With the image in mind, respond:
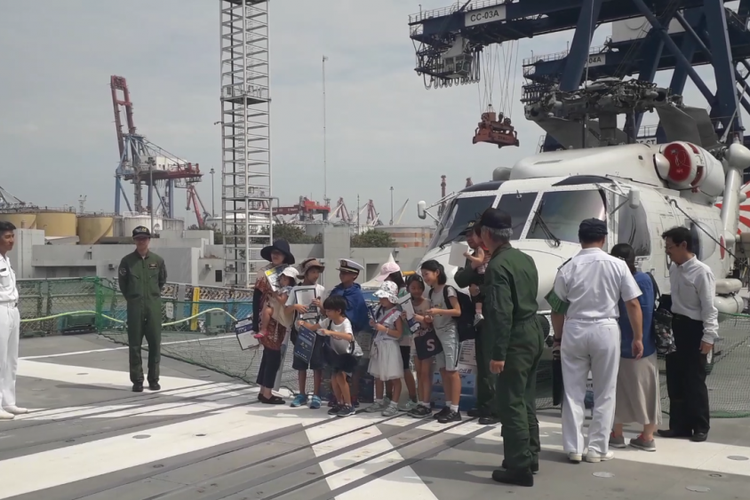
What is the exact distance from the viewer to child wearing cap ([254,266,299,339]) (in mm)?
7898

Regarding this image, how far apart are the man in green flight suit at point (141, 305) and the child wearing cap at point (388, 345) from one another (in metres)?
3.11

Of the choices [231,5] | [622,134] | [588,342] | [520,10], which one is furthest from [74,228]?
[588,342]

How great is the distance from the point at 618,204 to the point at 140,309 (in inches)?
236

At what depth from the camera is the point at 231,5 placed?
38375 mm

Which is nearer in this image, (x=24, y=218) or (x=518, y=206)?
(x=518, y=206)

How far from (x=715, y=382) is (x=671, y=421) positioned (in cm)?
338

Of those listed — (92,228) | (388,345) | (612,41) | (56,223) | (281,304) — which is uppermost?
(612,41)

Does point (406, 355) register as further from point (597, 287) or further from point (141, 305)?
point (141, 305)

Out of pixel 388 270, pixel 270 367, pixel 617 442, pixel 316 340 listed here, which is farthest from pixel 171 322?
pixel 617 442

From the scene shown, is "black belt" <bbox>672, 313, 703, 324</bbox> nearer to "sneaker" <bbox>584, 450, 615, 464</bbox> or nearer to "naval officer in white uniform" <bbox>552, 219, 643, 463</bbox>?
"naval officer in white uniform" <bbox>552, 219, 643, 463</bbox>

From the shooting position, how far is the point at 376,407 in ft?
24.9

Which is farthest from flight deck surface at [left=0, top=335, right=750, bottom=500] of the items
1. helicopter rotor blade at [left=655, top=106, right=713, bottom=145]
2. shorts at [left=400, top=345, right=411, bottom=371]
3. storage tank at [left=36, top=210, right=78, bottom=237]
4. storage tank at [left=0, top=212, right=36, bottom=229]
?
storage tank at [left=0, top=212, right=36, bottom=229]

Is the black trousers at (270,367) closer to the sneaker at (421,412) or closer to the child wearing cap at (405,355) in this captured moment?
the child wearing cap at (405,355)

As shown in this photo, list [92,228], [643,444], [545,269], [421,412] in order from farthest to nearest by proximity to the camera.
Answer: [92,228] < [545,269] < [421,412] < [643,444]
